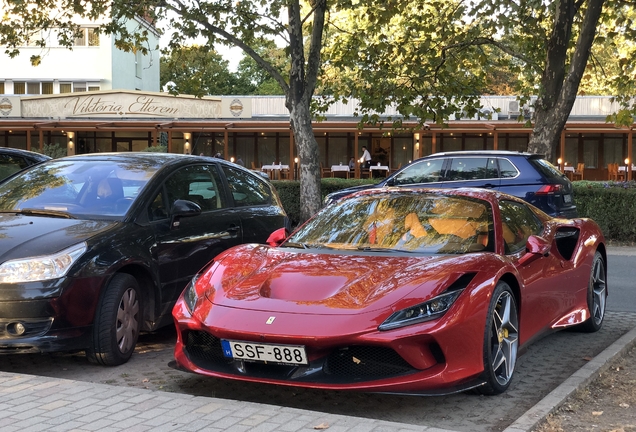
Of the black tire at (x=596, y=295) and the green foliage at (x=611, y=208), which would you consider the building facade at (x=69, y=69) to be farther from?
the black tire at (x=596, y=295)

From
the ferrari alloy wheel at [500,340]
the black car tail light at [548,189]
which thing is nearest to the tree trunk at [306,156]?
the black car tail light at [548,189]

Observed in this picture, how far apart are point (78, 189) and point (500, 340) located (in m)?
3.81

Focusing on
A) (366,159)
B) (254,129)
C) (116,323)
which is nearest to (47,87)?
(254,129)

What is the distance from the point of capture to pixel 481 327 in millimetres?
5004

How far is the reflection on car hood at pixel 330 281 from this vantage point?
4.89m

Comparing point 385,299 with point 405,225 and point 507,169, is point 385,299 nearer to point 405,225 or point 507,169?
point 405,225

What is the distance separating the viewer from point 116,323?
6.15 m

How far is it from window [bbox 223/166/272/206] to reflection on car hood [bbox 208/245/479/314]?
2522 millimetres

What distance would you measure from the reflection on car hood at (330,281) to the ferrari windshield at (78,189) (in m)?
1.59

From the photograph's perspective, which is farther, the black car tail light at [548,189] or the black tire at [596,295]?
the black car tail light at [548,189]

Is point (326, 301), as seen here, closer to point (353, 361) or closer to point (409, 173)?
point (353, 361)

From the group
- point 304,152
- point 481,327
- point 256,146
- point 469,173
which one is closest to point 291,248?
point 481,327

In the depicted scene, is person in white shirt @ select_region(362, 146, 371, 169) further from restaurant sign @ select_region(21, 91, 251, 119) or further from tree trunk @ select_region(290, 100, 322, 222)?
tree trunk @ select_region(290, 100, 322, 222)

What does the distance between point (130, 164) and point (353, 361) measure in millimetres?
3471
